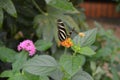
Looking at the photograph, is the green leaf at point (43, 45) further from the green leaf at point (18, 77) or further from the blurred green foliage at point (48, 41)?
the green leaf at point (18, 77)

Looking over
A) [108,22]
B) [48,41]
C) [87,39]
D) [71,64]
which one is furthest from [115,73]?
[108,22]

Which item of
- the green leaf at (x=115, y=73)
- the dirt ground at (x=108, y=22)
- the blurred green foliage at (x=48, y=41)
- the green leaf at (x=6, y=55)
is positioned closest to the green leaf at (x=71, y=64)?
the blurred green foliage at (x=48, y=41)

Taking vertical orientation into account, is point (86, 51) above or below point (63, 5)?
below

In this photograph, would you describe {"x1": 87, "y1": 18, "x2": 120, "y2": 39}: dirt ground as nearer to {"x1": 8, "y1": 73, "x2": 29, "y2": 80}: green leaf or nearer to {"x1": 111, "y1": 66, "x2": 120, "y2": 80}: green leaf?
{"x1": 111, "y1": 66, "x2": 120, "y2": 80}: green leaf

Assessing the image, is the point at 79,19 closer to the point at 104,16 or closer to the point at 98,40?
the point at 98,40

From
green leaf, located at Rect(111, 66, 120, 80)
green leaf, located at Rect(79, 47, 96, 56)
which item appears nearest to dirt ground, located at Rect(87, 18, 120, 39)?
green leaf, located at Rect(111, 66, 120, 80)

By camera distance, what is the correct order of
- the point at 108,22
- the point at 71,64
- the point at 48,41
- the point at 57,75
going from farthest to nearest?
1. the point at 108,22
2. the point at 48,41
3. the point at 57,75
4. the point at 71,64

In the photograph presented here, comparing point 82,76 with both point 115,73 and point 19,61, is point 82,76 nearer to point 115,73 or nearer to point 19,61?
point 19,61

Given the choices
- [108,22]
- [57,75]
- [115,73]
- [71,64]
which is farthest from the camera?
[108,22]
